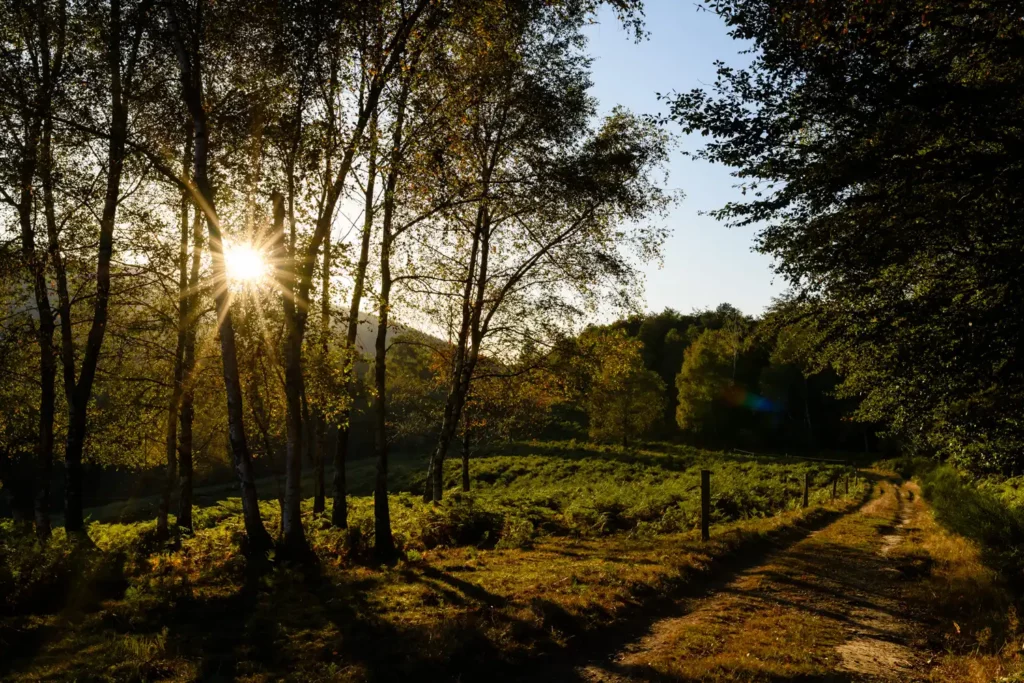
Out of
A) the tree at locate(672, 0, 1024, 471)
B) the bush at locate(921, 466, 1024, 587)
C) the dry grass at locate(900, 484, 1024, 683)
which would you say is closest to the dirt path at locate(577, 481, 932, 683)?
the dry grass at locate(900, 484, 1024, 683)

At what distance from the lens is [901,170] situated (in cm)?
880

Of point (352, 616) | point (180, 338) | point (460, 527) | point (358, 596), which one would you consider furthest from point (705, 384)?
point (352, 616)

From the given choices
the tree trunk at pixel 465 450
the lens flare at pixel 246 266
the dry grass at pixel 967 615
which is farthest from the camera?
the tree trunk at pixel 465 450

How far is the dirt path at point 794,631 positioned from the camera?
6.32 metres

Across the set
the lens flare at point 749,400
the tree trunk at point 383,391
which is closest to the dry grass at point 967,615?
the tree trunk at point 383,391

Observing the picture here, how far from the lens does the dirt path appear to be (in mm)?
6320

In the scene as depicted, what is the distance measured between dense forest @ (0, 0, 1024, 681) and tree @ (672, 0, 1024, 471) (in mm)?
61

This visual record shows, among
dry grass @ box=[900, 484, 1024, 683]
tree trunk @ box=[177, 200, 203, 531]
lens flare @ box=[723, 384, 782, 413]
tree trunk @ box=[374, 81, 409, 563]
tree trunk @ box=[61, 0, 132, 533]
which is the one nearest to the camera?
dry grass @ box=[900, 484, 1024, 683]

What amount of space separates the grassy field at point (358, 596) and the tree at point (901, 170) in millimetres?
5321

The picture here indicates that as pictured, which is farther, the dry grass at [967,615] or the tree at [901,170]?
the tree at [901,170]

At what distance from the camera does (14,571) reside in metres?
8.24

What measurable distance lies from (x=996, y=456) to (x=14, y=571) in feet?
56.7

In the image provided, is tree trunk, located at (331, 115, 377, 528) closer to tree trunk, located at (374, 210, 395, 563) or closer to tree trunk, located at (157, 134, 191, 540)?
tree trunk, located at (374, 210, 395, 563)

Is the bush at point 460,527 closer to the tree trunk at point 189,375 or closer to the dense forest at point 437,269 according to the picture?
the dense forest at point 437,269
